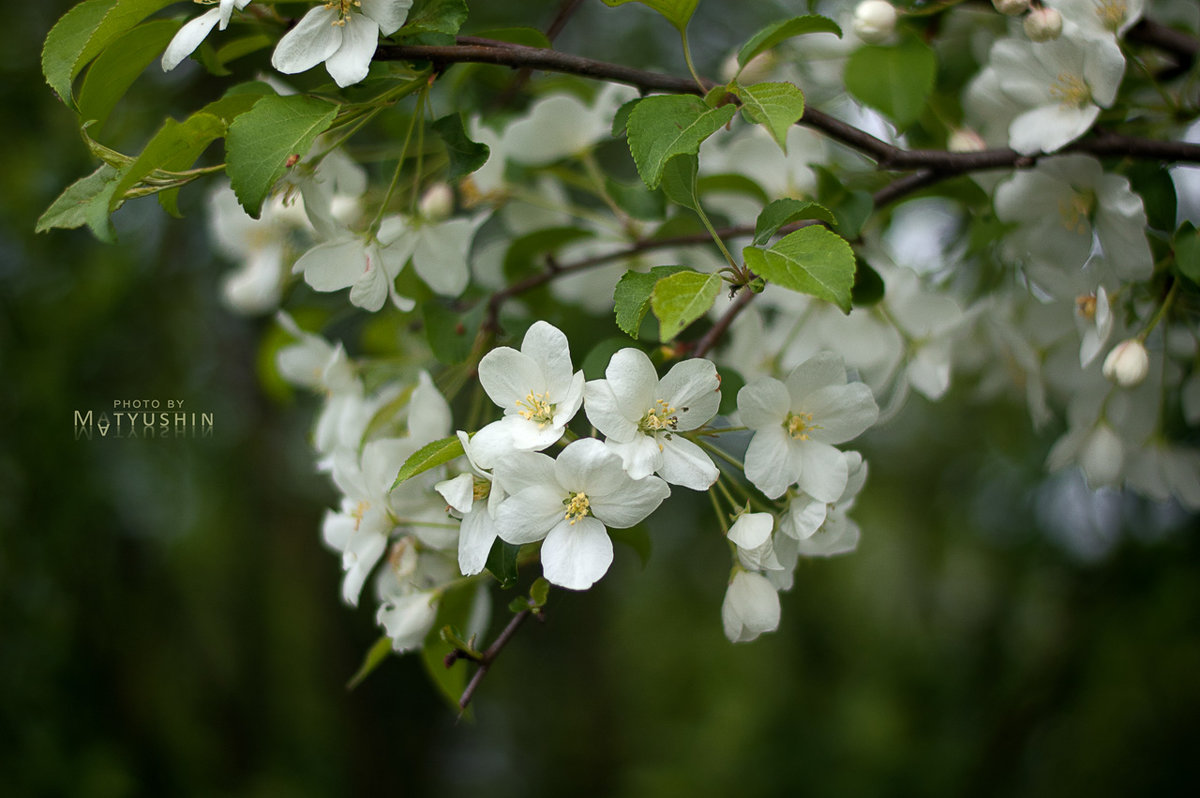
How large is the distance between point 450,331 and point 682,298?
0.40m

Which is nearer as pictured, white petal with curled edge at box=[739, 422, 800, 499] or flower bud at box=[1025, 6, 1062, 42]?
white petal with curled edge at box=[739, 422, 800, 499]

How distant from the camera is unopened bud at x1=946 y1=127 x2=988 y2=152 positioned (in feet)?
3.73

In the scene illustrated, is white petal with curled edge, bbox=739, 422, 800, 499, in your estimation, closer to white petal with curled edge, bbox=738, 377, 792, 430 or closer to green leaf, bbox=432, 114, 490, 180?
white petal with curled edge, bbox=738, 377, 792, 430

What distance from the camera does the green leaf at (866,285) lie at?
0.88 meters

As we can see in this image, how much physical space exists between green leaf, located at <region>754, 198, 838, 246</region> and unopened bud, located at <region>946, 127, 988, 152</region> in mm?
544

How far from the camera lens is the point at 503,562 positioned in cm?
74

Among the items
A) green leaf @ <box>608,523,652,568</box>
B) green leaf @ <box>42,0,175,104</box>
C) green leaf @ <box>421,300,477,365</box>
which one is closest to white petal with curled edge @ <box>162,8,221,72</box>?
green leaf @ <box>42,0,175,104</box>

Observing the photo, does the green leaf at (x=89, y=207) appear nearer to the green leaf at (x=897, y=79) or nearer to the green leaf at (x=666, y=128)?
the green leaf at (x=666, y=128)

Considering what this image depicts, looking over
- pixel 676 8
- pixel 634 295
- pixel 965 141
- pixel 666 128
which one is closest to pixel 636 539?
pixel 634 295

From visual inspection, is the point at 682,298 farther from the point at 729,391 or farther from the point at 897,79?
the point at 897,79

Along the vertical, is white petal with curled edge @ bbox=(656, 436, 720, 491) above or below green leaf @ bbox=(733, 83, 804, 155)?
below

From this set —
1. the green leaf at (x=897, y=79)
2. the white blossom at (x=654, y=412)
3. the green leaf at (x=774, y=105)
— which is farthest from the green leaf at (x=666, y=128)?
the green leaf at (x=897, y=79)

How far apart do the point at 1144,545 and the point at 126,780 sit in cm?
245

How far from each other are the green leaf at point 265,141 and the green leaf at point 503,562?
35 centimetres
